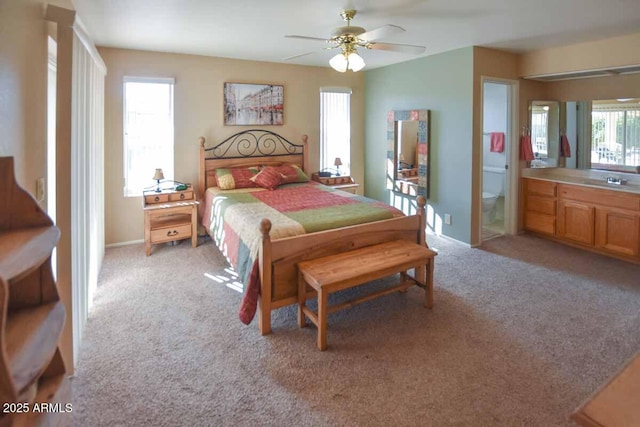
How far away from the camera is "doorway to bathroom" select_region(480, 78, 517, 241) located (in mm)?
5082

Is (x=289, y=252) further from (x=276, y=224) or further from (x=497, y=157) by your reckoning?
(x=497, y=157)

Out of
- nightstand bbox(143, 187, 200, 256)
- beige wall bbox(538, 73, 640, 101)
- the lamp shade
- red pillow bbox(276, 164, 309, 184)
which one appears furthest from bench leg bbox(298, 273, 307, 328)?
beige wall bbox(538, 73, 640, 101)

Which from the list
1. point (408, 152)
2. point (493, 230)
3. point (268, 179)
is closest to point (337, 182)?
point (408, 152)

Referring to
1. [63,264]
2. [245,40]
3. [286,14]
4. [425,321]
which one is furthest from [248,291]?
[245,40]

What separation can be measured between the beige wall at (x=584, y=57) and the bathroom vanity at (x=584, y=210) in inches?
51.8

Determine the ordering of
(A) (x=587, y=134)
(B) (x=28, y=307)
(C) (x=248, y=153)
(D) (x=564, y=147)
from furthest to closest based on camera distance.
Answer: (C) (x=248, y=153), (D) (x=564, y=147), (A) (x=587, y=134), (B) (x=28, y=307)

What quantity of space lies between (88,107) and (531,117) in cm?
519

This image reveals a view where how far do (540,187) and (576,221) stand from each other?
631mm

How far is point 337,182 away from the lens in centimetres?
575

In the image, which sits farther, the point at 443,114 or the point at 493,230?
the point at 493,230

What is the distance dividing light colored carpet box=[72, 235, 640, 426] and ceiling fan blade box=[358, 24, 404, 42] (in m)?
2.16

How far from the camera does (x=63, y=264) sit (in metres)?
2.25

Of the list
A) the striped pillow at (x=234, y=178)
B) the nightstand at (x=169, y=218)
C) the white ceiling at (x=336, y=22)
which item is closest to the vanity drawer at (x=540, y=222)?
the white ceiling at (x=336, y=22)

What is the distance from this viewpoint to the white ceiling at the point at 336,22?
10.1ft
